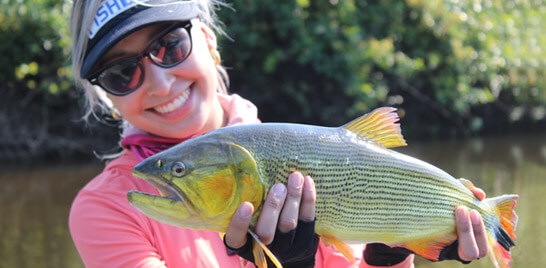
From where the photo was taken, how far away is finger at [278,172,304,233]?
2.01m

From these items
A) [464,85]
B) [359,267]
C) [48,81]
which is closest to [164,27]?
[359,267]

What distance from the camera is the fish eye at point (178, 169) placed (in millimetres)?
1976

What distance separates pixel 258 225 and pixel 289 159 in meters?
0.22

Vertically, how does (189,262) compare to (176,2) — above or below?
below

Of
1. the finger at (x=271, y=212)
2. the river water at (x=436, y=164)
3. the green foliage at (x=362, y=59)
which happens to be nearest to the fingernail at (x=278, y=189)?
the finger at (x=271, y=212)

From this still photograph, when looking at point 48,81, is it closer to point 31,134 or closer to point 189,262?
point 31,134

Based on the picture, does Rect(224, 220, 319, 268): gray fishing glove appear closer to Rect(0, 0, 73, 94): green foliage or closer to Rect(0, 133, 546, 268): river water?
Rect(0, 133, 546, 268): river water

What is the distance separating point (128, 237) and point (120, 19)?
831 millimetres

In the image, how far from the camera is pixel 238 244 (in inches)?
81.7

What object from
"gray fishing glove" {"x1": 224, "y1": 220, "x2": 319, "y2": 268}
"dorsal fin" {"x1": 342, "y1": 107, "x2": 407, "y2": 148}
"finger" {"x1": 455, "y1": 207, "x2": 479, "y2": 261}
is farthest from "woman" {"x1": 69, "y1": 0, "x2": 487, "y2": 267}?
"dorsal fin" {"x1": 342, "y1": 107, "x2": 407, "y2": 148}

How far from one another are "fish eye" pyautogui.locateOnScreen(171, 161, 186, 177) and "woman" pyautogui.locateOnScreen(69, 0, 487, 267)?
0.58 meters

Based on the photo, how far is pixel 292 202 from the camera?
202 cm

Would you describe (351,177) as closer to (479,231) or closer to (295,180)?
(295,180)

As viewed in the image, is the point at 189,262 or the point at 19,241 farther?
the point at 19,241
